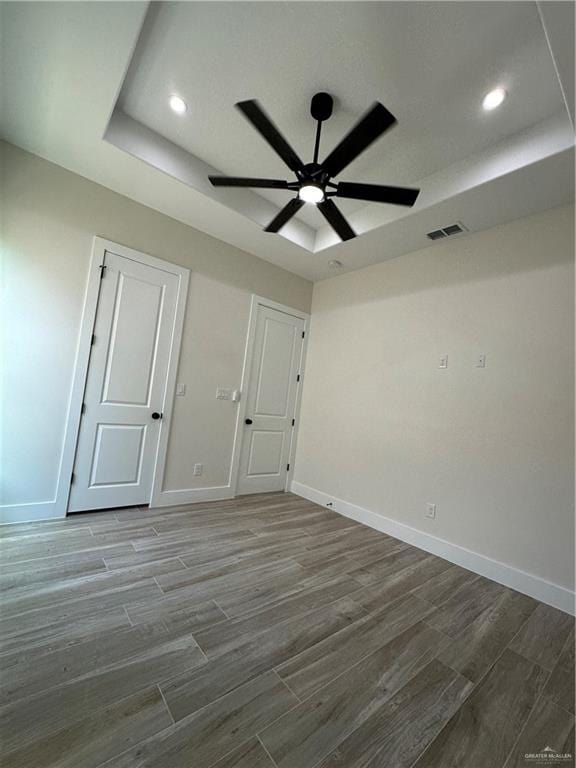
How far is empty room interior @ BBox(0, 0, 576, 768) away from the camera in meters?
1.29

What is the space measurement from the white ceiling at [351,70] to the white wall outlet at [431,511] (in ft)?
9.67

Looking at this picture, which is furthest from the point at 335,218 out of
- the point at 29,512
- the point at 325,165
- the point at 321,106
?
the point at 29,512

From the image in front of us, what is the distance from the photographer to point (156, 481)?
311 cm

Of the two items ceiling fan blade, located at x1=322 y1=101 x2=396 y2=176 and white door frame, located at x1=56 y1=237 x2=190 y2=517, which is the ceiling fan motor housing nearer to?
ceiling fan blade, located at x1=322 y1=101 x2=396 y2=176

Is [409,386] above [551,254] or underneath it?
underneath

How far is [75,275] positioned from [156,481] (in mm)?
2058

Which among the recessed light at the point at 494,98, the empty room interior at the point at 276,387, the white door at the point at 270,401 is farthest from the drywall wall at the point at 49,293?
the recessed light at the point at 494,98

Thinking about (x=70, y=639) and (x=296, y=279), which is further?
(x=296, y=279)

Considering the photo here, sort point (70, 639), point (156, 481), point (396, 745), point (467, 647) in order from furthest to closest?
point (156, 481), point (467, 647), point (70, 639), point (396, 745)

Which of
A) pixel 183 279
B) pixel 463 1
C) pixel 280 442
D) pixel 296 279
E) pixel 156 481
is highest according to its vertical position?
pixel 463 1

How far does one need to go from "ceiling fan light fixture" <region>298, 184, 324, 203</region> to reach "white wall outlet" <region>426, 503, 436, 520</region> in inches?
109

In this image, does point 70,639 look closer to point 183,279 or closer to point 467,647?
point 467,647

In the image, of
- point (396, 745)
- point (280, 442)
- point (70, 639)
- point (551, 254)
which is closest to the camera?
point (396, 745)

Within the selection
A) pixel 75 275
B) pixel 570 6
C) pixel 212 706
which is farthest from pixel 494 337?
pixel 75 275
